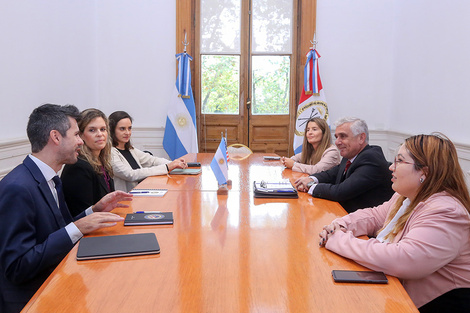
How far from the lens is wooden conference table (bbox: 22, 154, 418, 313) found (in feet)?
3.83

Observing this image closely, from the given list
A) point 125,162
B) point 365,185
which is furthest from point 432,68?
point 125,162

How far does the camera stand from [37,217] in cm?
166

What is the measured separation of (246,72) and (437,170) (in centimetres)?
482

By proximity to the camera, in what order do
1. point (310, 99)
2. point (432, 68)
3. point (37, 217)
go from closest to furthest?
point (37, 217) → point (432, 68) → point (310, 99)

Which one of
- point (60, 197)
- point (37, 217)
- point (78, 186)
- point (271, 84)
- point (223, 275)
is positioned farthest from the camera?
point (271, 84)

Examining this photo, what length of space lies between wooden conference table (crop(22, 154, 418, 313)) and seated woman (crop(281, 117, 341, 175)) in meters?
1.55

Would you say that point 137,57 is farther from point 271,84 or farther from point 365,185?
point 365,185

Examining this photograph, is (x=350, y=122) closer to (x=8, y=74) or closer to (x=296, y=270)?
(x=296, y=270)

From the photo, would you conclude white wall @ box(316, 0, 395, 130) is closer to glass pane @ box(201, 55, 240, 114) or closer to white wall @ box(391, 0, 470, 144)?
white wall @ box(391, 0, 470, 144)

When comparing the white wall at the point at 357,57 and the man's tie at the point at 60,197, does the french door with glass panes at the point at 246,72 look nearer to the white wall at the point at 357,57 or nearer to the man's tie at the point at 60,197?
the white wall at the point at 357,57

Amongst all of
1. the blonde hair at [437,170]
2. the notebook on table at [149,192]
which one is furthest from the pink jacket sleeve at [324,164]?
the blonde hair at [437,170]

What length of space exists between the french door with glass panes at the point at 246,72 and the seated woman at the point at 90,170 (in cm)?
338

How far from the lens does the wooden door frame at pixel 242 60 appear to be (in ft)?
19.7

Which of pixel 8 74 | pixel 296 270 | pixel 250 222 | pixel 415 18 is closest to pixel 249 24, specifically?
pixel 415 18
